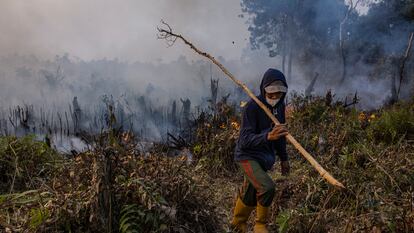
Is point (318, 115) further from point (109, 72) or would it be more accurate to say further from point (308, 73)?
point (308, 73)

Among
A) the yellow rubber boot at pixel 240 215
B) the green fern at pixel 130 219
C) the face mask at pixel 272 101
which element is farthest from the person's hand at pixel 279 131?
the green fern at pixel 130 219

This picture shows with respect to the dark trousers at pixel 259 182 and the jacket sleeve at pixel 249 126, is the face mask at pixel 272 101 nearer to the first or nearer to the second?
the jacket sleeve at pixel 249 126

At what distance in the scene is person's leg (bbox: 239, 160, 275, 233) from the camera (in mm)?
3559

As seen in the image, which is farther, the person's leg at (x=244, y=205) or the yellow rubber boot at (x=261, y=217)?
the person's leg at (x=244, y=205)

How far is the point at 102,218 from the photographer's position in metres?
3.09

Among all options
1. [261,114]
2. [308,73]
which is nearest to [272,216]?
[261,114]

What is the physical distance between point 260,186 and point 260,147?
0.33m

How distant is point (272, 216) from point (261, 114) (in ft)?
3.89

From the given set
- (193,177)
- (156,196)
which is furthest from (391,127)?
(156,196)

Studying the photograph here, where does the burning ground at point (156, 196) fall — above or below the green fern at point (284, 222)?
above

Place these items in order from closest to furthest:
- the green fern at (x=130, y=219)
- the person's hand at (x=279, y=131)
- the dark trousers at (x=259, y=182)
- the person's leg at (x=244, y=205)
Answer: the green fern at (x=130, y=219) < the person's hand at (x=279, y=131) < the dark trousers at (x=259, y=182) < the person's leg at (x=244, y=205)

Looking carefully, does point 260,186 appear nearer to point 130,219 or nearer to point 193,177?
point 193,177

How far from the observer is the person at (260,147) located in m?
3.58

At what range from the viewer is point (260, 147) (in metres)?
3.72
